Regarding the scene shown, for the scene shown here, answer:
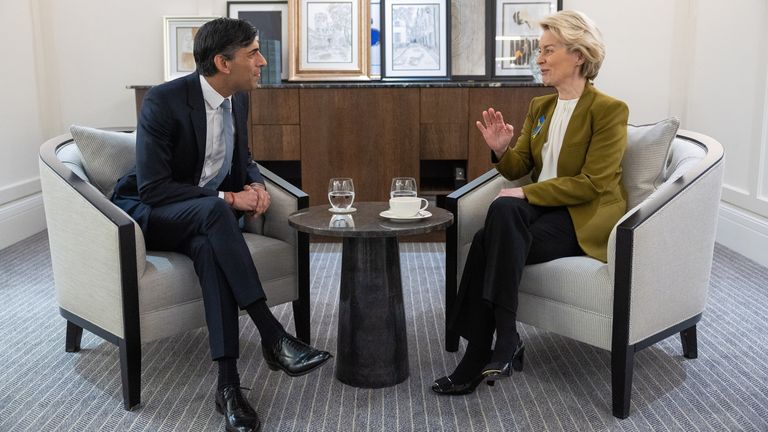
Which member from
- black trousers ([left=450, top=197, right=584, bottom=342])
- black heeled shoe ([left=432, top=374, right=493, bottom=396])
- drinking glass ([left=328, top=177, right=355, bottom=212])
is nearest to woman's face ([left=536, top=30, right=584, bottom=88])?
black trousers ([left=450, top=197, right=584, bottom=342])

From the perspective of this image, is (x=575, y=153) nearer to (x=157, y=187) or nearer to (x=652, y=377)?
(x=652, y=377)

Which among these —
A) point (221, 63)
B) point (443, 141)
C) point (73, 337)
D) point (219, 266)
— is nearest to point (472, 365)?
point (219, 266)

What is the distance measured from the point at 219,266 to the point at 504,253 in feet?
2.84

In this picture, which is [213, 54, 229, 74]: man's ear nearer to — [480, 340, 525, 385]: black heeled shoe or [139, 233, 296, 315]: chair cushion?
[139, 233, 296, 315]: chair cushion

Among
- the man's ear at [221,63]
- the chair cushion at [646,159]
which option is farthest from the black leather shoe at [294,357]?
the chair cushion at [646,159]

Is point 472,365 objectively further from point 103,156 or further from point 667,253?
point 103,156

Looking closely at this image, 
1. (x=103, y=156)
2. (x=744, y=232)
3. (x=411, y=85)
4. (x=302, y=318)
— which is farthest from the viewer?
(x=411, y=85)

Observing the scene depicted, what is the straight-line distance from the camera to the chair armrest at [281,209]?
2.83 meters

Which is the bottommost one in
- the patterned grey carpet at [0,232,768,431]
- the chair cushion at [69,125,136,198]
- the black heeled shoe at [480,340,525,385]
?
the patterned grey carpet at [0,232,768,431]

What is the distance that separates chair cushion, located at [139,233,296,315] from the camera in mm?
2340

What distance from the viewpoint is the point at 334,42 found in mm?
4844

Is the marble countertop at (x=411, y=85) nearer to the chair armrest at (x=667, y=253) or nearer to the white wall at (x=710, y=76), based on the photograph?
the white wall at (x=710, y=76)

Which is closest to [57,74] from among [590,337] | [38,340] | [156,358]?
[38,340]

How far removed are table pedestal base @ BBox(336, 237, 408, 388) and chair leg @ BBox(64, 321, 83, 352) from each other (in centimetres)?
101
